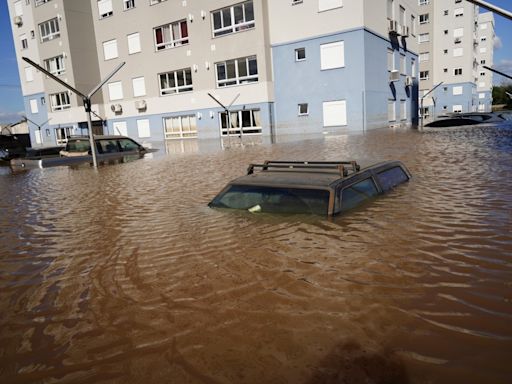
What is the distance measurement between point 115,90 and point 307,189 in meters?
31.3

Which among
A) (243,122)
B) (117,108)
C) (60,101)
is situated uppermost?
(60,101)

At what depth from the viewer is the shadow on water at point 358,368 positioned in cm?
218

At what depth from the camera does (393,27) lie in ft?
88.2

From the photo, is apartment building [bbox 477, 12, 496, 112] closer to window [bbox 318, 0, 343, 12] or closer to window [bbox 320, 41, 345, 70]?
window [bbox 320, 41, 345, 70]

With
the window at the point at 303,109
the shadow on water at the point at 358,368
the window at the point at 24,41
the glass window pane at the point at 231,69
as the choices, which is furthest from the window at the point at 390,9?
the window at the point at 24,41

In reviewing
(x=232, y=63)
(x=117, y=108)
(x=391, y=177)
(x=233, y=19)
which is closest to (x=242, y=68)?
(x=232, y=63)

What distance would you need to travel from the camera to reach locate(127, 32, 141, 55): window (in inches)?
1202

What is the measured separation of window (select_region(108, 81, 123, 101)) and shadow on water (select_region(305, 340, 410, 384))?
3328 cm

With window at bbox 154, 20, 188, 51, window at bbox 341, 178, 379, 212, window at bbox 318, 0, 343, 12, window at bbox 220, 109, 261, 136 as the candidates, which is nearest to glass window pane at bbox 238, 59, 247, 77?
window at bbox 220, 109, 261, 136

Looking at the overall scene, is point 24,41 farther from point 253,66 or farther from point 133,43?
point 253,66

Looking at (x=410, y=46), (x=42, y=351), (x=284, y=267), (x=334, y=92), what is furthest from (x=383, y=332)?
(x=410, y=46)

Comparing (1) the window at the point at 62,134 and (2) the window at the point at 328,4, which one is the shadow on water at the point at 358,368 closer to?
(2) the window at the point at 328,4

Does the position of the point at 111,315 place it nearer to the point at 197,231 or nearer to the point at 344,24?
the point at 197,231

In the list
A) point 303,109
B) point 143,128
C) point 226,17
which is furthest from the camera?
point 143,128
